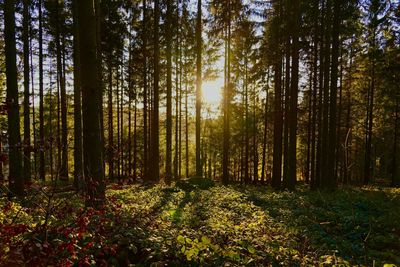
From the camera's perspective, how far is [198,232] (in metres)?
6.01

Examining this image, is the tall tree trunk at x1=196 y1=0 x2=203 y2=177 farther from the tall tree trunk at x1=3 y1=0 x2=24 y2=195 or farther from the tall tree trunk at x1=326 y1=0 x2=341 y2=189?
the tall tree trunk at x1=3 y1=0 x2=24 y2=195

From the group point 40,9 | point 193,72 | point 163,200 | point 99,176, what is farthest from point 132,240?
point 193,72

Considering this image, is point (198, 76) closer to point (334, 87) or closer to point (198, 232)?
point (334, 87)

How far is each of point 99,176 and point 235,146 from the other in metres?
30.5

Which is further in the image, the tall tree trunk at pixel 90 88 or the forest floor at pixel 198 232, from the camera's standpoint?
the tall tree trunk at pixel 90 88

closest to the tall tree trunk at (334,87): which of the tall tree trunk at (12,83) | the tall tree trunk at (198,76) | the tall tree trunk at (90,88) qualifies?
the tall tree trunk at (198,76)

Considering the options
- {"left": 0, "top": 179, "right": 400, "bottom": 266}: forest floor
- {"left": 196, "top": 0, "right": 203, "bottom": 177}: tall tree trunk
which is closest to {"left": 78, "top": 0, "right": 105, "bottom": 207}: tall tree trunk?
{"left": 0, "top": 179, "right": 400, "bottom": 266}: forest floor

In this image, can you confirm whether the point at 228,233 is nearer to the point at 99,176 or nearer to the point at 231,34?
the point at 99,176

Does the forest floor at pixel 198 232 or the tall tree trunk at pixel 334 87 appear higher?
the tall tree trunk at pixel 334 87

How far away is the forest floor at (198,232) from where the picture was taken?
11.4ft

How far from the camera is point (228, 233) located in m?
6.13

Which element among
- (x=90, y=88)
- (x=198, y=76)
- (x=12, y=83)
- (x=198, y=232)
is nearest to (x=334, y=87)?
(x=198, y=76)

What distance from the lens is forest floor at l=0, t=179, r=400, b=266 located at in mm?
3478

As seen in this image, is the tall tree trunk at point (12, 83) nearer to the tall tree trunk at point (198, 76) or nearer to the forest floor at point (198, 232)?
the forest floor at point (198, 232)
